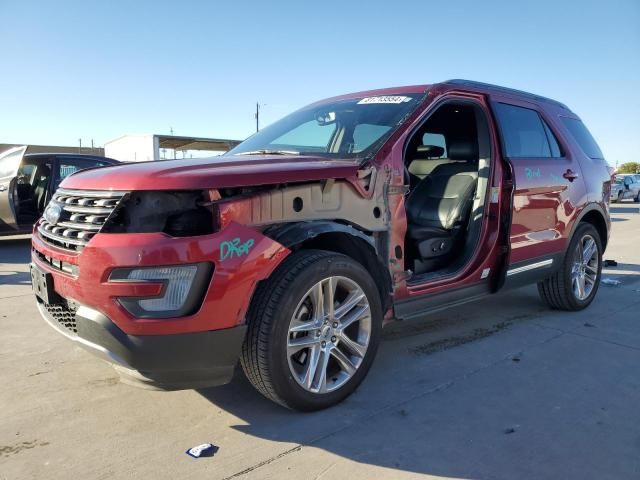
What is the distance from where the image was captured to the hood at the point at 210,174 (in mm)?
2332

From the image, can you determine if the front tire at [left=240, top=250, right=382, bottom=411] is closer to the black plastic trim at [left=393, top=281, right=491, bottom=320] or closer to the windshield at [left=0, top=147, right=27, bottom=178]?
the black plastic trim at [left=393, top=281, right=491, bottom=320]

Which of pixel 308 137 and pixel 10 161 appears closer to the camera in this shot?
pixel 308 137

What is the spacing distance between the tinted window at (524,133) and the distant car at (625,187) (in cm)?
2161

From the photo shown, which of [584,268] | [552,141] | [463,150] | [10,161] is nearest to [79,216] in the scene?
[463,150]

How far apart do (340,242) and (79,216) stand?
4.71 feet

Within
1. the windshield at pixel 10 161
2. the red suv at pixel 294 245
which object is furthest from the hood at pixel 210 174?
the windshield at pixel 10 161

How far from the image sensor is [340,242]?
2.97 metres

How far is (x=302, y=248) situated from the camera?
2.82 metres

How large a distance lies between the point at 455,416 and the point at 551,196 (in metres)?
2.43

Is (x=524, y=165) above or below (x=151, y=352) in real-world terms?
above

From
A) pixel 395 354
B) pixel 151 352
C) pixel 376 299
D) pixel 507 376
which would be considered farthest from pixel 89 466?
pixel 507 376

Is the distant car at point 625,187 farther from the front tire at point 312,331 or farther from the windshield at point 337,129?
the front tire at point 312,331

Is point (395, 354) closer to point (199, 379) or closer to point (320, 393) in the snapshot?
point (320, 393)

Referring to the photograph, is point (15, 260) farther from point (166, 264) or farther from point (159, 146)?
point (159, 146)
